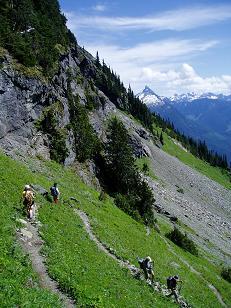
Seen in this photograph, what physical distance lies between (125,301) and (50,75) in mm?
56378

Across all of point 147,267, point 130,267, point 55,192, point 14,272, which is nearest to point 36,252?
point 14,272

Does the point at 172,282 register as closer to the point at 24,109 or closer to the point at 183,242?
the point at 183,242

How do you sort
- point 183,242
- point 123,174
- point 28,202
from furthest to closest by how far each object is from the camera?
point 123,174 < point 183,242 < point 28,202

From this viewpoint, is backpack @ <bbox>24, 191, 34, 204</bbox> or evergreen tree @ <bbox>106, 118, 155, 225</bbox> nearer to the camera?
backpack @ <bbox>24, 191, 34, 204</bbox>

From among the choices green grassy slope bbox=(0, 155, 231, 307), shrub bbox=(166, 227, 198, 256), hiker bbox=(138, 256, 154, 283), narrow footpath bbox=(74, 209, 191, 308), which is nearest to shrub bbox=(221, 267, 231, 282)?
green grassy slope bbox=(0, 155, 231, 307)

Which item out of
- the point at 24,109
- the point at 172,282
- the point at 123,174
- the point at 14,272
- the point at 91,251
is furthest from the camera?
the point at 123,174

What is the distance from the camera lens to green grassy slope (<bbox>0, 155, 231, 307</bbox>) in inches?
947

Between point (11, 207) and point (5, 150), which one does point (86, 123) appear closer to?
point (5, 150)

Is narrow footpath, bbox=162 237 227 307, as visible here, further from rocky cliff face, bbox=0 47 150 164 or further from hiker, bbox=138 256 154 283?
rocky cliff face, bbox=0 47 150 164

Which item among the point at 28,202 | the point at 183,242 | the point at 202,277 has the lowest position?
the point at 202,277

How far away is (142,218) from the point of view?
2537 inches

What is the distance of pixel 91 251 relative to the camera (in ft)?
107

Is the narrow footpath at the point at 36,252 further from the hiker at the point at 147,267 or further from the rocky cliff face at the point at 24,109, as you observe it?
the rocky cliff face at the point at 24,109

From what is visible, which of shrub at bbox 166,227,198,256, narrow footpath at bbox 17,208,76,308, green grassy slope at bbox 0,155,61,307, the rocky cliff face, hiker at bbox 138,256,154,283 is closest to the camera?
green grassy slope at bbox 0,155,61,307
